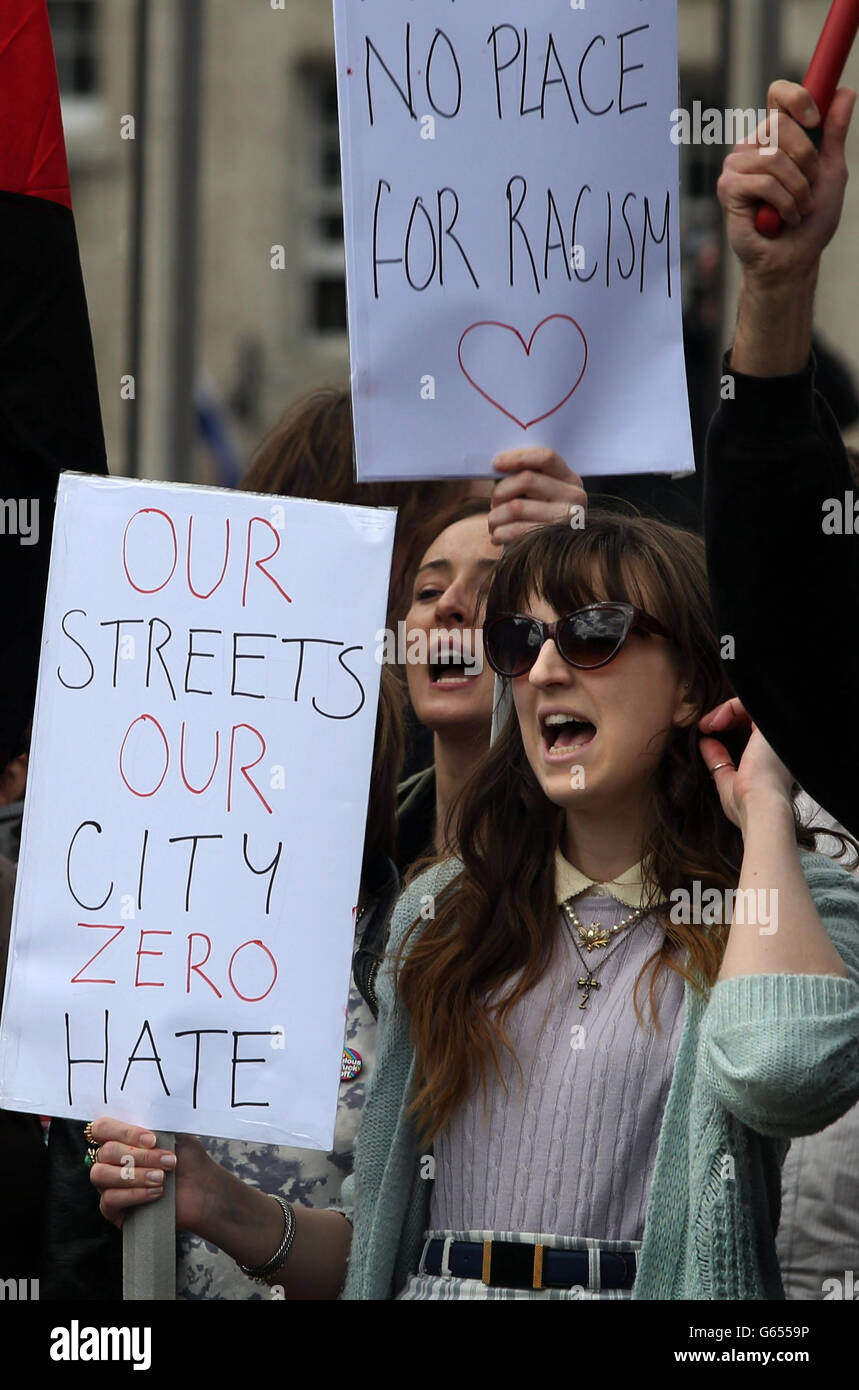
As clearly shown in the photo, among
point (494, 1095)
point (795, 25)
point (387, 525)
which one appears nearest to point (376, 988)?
point (494, 1095)

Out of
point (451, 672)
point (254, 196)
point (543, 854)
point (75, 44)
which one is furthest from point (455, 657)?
point (75, 44)

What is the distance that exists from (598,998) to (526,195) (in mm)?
978

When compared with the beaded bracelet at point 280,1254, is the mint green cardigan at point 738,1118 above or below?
above

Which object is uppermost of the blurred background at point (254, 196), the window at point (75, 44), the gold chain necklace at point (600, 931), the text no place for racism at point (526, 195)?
the window at point (75, 44)

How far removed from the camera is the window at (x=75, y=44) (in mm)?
13070

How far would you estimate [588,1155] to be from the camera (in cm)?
208

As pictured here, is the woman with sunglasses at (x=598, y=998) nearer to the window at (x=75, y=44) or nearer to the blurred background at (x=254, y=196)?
the blurred background at (x=254, y=196)

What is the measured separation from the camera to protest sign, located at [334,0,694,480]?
7.89 ft

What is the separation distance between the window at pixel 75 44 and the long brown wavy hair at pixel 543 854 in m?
11.6

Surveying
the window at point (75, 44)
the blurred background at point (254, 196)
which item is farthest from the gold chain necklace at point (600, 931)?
the window at point (75, 44)

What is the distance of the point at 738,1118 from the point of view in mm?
1941

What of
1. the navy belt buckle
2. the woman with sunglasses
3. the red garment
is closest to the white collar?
the woman with sunglasses

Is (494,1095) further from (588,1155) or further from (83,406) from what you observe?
(83,406)

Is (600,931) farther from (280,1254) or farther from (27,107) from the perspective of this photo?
(27,107)
